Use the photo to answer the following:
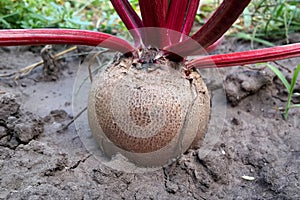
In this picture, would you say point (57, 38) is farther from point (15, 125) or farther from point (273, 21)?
point (273, 21)

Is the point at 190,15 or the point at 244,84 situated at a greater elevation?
the point at 190,15

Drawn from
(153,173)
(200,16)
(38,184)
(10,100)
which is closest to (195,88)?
(153,173)

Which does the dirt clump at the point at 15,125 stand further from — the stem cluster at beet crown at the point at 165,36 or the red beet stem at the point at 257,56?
the red beet stem at the point at 257,56

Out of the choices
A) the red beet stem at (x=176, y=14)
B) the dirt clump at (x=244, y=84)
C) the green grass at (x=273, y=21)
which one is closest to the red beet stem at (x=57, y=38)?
the red beet stem at (x=176, y=14)

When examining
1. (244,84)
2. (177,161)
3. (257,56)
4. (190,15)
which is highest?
(190,15)

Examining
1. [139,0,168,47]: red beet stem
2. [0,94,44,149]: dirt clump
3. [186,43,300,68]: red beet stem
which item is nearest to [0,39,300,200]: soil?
[0,94,44,149]: dirt clump

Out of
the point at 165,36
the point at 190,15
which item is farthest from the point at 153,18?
the point at 190,15
